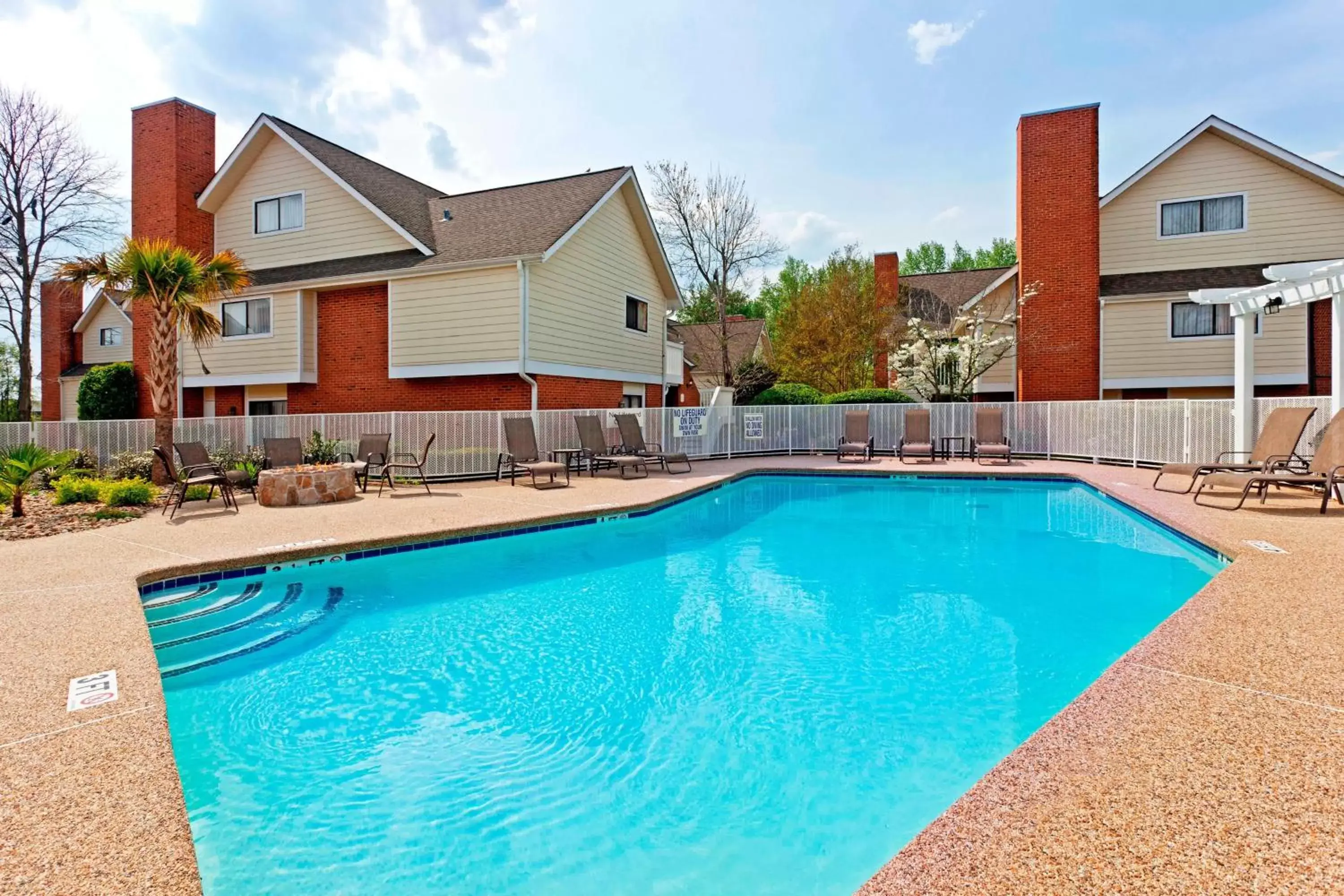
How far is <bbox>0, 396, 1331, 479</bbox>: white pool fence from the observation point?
12.7 metres

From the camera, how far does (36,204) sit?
23.8 m

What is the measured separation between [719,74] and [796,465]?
8.31m

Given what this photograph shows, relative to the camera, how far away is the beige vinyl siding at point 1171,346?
1717 cm

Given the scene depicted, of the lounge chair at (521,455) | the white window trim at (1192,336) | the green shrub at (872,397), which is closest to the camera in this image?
the lounge chair at (521,455)

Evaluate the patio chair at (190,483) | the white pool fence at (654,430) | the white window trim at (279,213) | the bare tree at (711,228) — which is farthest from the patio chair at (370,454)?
the bare tree at (711,228)

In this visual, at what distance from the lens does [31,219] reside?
23.9m

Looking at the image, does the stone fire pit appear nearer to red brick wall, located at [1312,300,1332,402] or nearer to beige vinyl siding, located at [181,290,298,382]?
beige vinyl siding, located at [181,290,298,382]

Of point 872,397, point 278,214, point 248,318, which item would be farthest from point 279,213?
point 872,397

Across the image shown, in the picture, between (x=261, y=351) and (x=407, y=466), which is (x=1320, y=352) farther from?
(x=261, y=351)

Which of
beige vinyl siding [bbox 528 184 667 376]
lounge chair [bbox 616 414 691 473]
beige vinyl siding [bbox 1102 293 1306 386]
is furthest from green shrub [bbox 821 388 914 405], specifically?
lounge chair [bbox 616 414 691 473]

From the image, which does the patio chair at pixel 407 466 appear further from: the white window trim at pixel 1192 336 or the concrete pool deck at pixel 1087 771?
the white window trim at pixel 1192 336

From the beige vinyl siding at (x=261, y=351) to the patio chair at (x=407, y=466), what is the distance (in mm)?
5456

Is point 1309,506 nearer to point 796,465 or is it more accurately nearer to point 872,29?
point 796,465

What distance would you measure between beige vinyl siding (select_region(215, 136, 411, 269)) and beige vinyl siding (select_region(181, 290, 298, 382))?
4.62 ft
